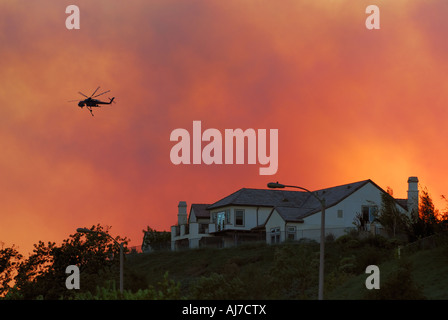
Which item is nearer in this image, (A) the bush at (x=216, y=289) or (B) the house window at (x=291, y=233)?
(A) the bush at (x=216, y=289)

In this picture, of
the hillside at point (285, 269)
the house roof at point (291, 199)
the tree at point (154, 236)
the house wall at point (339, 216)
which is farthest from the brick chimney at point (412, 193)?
the tree at point (154, 236)

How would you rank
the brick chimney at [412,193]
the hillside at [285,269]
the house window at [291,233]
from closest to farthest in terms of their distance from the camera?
the hillside at [285,269], the brick chimney at [412,193], the house window at [291,233]

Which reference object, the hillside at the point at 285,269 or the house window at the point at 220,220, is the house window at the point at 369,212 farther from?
the house window at the point at 220,220

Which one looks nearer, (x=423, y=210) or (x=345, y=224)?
(x=423, y=210)

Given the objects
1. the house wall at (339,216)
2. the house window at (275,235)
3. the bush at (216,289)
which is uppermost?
the house wall at (339,216)

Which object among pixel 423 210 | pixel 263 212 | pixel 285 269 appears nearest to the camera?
pixel 285 269
